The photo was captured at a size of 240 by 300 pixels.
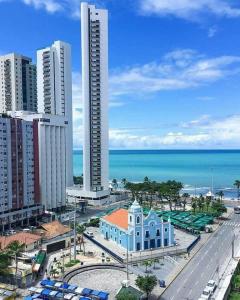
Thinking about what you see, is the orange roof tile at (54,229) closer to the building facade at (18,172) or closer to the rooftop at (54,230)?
the rooftop at (54,230)

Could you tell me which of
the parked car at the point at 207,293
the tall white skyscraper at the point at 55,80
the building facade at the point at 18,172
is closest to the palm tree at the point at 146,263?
the parked car at the point at 207,293

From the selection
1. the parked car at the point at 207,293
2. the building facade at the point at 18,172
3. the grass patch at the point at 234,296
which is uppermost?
the building facade at the point at 18,172

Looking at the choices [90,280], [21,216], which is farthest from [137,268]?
[21,216]

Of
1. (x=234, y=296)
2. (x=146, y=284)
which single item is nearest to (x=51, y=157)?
(x=146, y=284)

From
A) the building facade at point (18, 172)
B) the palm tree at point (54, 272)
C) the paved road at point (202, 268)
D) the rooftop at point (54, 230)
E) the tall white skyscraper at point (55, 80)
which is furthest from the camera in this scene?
the tall white skyscraper at point (55, 80)

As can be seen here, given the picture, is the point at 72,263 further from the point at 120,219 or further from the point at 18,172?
the point at 18,172

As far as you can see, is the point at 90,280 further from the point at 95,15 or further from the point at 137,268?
the point at 95,15
